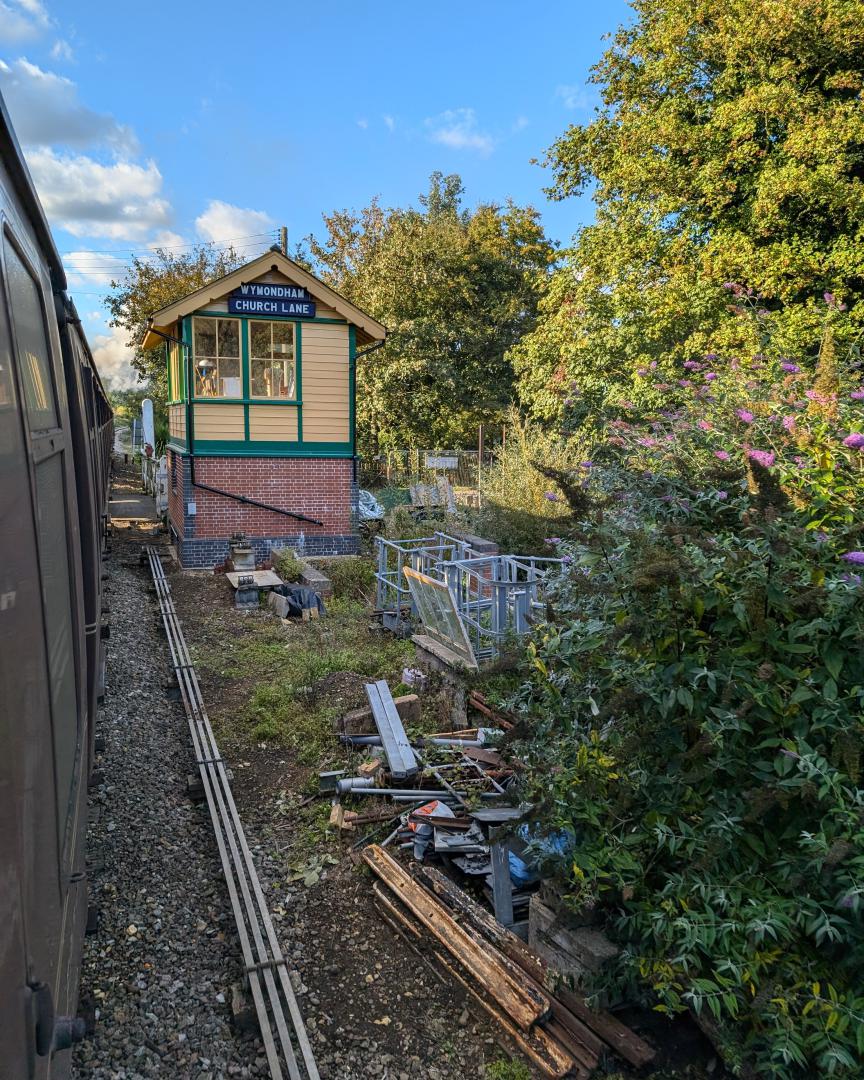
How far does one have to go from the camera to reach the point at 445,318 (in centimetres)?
2750

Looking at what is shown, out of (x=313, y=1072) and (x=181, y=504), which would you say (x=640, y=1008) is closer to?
(x=313, y=1072)

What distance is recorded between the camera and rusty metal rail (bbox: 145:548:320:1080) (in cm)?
316

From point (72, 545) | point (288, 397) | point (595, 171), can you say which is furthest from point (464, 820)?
point (595, 171)

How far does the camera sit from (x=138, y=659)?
8.40 meters

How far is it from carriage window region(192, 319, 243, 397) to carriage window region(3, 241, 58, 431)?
35.6 ft

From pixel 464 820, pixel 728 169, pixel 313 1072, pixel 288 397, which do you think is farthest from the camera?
pixel 728 169

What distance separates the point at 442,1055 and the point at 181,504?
11822 mm

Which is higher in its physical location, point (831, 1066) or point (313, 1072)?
point (831, 1066)

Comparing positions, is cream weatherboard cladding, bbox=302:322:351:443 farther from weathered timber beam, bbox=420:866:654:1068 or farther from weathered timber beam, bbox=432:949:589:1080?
weathered timber beam, bbox=432:949:589:1080

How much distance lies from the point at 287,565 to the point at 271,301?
4751mm

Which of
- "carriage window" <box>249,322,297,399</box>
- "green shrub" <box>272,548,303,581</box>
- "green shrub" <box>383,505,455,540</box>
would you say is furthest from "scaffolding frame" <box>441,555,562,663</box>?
"carriage window" <box>249,322,297,399</box>

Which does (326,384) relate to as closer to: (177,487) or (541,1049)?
(177,487)

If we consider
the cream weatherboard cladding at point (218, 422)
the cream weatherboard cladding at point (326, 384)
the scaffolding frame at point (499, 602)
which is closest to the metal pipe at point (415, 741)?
the scaffolding frame at point (499, 602)

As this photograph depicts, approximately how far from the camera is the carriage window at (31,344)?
1.89 meters
